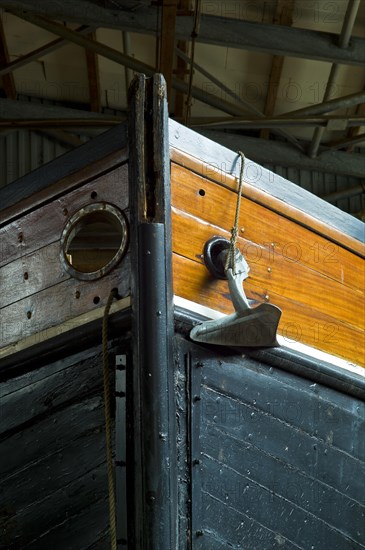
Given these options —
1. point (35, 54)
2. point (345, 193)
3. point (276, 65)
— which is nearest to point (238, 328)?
point (35, 54)

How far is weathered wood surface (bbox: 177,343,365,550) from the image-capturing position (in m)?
2.29

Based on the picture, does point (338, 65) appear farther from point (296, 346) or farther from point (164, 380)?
point (164, 380)

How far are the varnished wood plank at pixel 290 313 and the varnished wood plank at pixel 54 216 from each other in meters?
0.28

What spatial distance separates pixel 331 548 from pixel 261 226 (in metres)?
1.05

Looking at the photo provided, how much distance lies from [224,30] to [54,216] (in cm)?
469

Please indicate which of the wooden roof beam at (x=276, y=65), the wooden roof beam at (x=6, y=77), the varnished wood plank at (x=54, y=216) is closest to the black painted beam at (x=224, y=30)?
the wooden roof beam at (x=276, y=65)

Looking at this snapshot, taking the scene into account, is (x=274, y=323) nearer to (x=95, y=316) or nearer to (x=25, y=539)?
(x=95, y=316)

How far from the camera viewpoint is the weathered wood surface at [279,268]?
2.42 meters

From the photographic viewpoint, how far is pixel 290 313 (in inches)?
107

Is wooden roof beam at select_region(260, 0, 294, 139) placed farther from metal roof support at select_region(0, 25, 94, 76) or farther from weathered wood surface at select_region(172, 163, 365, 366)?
weathered wood surface at select_region(172, 163, 365, 366)

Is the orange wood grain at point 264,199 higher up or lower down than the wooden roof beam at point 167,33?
lower down

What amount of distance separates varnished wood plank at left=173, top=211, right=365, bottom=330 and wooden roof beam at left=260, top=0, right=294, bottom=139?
4819 mm

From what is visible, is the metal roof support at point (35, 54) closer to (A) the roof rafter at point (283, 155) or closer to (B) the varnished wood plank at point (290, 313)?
(A) the roof rafter at point (283, 155)

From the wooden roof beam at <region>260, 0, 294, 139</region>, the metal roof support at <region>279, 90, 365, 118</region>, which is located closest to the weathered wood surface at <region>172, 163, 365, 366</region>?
the metal roof support at <region>279, 90, 365, 118</region>
